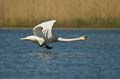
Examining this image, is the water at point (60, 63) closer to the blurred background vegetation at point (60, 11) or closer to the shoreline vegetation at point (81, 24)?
the shoreline vegetation at point (81, 24)

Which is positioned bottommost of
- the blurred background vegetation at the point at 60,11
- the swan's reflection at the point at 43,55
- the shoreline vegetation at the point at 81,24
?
the blurred background vegetation at the point at 60,11

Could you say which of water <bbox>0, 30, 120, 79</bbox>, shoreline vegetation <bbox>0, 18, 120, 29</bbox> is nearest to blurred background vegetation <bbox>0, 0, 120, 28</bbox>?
shoreline vegetation <bbox>0, 18, 120, 29</bbox>

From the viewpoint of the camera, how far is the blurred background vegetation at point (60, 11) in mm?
109688

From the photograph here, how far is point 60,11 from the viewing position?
119938 mm

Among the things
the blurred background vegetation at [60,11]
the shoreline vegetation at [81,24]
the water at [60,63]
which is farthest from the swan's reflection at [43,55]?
the blurred background vegetation at [60,11]

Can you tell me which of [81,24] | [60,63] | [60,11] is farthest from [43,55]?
[60,11]

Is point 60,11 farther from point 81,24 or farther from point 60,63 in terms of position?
point 60,63

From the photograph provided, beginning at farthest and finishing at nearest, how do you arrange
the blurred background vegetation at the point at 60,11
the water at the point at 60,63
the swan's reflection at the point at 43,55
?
the blurred background vegetation at the point at 60,11
the swan's reflection at the point at 43,55
the water at the point at 60,63

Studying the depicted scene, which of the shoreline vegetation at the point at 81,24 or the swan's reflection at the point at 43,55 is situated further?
the shoreline vegetation at the point at 81,24

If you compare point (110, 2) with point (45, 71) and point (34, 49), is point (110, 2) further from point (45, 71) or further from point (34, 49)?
point (45, 71)

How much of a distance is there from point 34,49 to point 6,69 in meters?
12.8

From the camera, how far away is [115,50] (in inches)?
1844

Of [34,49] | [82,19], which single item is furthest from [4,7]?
[34,49]

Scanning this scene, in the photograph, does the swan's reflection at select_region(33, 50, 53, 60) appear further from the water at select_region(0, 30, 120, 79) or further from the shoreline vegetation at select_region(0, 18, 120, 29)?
the shoreline vegetation at select_region(0, 18, 120, 29)
